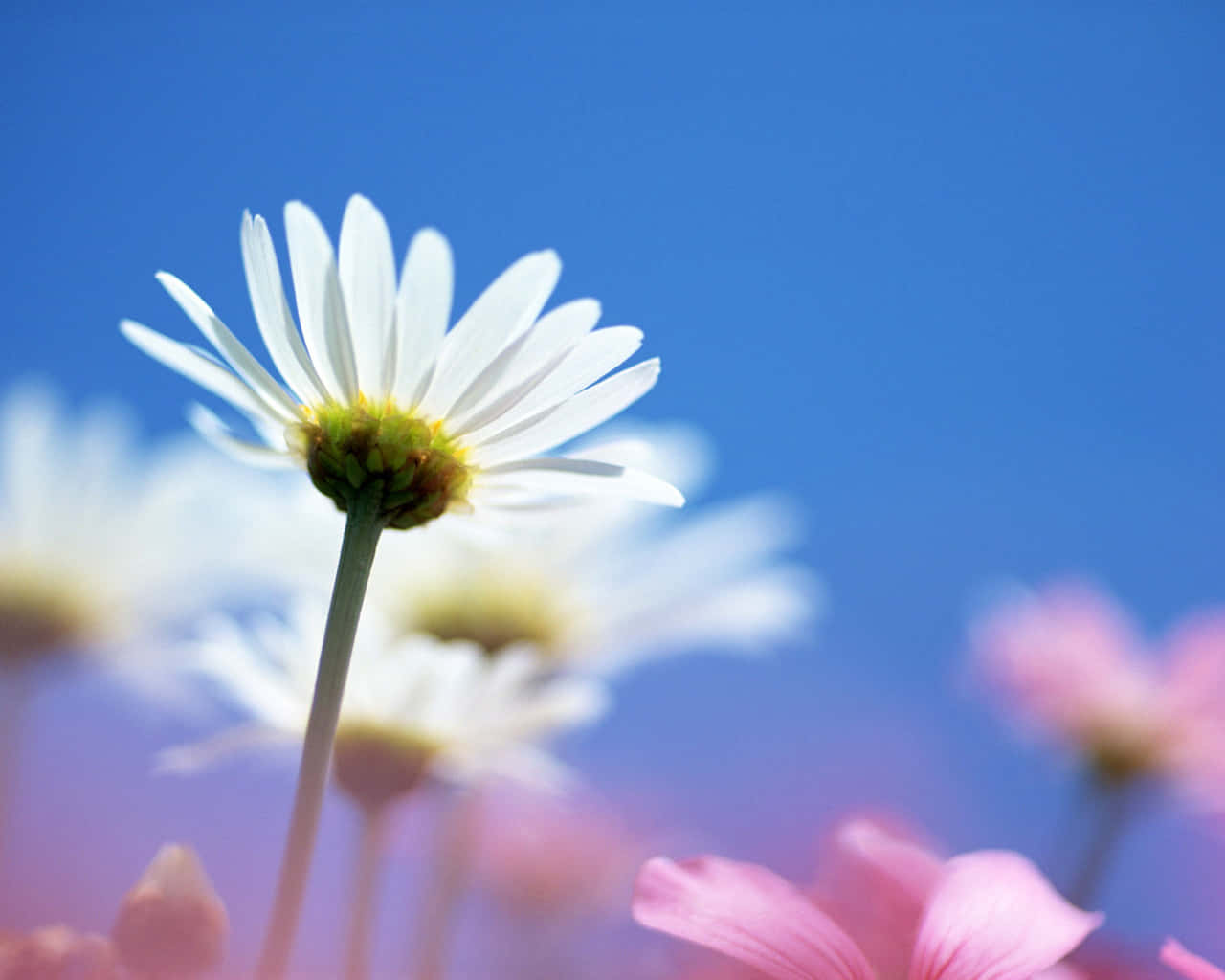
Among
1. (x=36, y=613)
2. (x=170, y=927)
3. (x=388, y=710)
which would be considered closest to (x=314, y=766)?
(x=170, y=927)

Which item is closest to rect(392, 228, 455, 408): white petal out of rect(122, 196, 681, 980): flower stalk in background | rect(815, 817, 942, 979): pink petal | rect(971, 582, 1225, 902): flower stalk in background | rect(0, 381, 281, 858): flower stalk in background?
rect(122, 196, 681, 980): flower stalk in background

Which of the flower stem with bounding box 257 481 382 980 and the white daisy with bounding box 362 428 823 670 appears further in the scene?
the white daisy with bounding box 362 428 823 670

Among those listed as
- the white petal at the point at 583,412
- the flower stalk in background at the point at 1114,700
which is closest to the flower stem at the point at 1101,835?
the flower stalk in background at the point at 1114,700

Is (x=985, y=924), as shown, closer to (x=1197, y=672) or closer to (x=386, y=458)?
(x=386, y=458)

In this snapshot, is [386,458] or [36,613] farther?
[36,613]

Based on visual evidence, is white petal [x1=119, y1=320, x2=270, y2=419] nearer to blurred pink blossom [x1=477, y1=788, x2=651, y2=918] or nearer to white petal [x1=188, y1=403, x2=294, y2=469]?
white petal [x1=188, y1=403, x2=294, y2=469]

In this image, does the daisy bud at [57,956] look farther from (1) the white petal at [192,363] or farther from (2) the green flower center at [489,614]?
(2) the green flower center at [489,614]

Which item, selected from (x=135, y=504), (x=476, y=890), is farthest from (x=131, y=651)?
(x=476, y=890)
